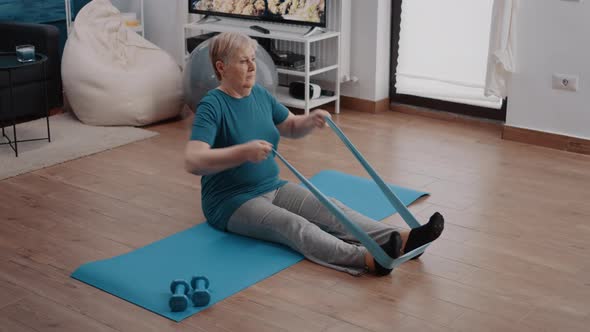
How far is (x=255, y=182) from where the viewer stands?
3.36 m

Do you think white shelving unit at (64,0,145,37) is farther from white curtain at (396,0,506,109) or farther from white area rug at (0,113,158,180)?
white curtain at (396,0,506,109)

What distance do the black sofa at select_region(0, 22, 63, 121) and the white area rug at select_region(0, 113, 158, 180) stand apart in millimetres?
126

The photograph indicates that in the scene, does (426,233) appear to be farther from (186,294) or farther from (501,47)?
(501,47)

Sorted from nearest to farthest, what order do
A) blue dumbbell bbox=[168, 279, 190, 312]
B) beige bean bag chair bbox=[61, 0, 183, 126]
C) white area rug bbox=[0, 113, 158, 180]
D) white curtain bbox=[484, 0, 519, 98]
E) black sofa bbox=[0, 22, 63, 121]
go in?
blue dumbbell bbox=[168, 279, 190, 312]
white area rug bbox=[0, 113, 158, 180]
white curtain bbox=[484, 0, 519, 98]
black sofa bbox=[0, 22, 63, 121]
beige bean bag chair bbox=[61, 0, 183, 126]

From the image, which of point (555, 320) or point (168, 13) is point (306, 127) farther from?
point (168, 13)

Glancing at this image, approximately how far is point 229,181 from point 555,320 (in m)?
1.35

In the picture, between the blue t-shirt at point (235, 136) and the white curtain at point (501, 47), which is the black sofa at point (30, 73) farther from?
the white curtain at point (501, 47)

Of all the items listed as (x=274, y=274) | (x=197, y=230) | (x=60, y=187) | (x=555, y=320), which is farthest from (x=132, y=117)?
(x=555, y=320)

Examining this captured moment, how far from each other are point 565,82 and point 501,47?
402 mm

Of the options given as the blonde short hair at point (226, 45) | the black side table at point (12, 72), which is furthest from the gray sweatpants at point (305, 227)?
the black side table at point (12, 72)

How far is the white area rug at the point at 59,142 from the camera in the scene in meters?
→ 4.41

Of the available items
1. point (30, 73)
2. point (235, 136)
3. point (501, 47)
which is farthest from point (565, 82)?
point (30, 73)

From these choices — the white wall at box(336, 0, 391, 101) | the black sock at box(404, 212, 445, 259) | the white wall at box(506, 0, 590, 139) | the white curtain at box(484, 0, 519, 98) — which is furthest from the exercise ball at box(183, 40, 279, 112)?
the black sock at box(404, 212, 445, 259)

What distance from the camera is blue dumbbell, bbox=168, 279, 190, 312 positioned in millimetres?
2820
